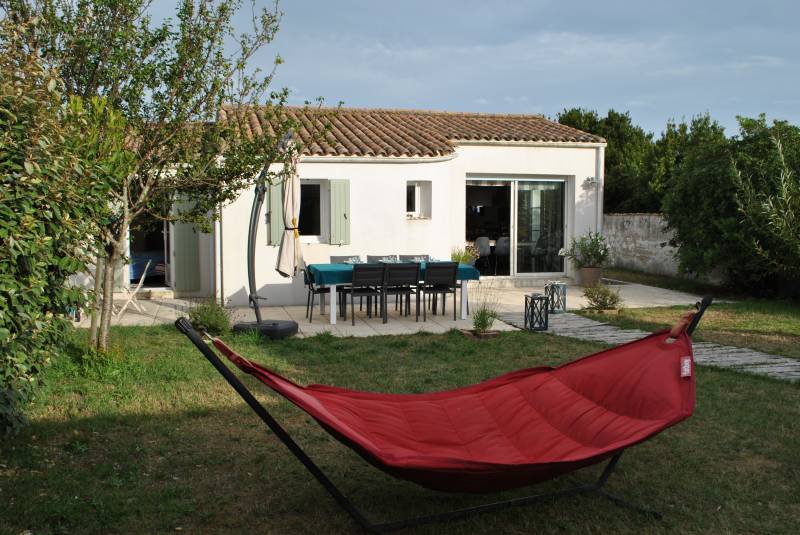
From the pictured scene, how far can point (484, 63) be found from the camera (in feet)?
48.0

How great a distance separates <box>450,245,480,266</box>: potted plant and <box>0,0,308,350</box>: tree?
20.3 ft

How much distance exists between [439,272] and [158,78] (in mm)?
4572

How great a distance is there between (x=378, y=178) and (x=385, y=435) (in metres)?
8.76

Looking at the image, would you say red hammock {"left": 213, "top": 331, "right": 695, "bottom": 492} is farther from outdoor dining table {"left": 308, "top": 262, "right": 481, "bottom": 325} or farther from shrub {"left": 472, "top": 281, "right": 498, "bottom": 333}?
outdoor dining table {"left": 308, "top": 262, "right": 481, "bottom": 325}

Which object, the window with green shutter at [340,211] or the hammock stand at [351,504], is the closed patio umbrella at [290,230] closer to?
the window with green shutter at [340,211]

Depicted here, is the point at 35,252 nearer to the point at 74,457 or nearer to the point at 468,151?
the point at 74,457

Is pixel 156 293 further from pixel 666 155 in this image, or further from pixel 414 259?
pixel 666 155

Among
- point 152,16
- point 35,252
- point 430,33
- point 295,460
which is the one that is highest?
point 430,33

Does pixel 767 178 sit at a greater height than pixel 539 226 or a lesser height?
greater

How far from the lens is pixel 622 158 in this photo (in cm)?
2256

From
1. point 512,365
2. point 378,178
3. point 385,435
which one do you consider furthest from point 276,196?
point 385,435

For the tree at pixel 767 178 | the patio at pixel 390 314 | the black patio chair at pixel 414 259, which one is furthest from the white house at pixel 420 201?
the tree at pixel 767 178

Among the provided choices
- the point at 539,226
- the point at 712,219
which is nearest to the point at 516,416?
the point at 712,219

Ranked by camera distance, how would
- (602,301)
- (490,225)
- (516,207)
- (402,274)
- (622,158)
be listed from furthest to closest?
(622,158) < (490,225) < (516,207) < (602,301) < (402,274)
